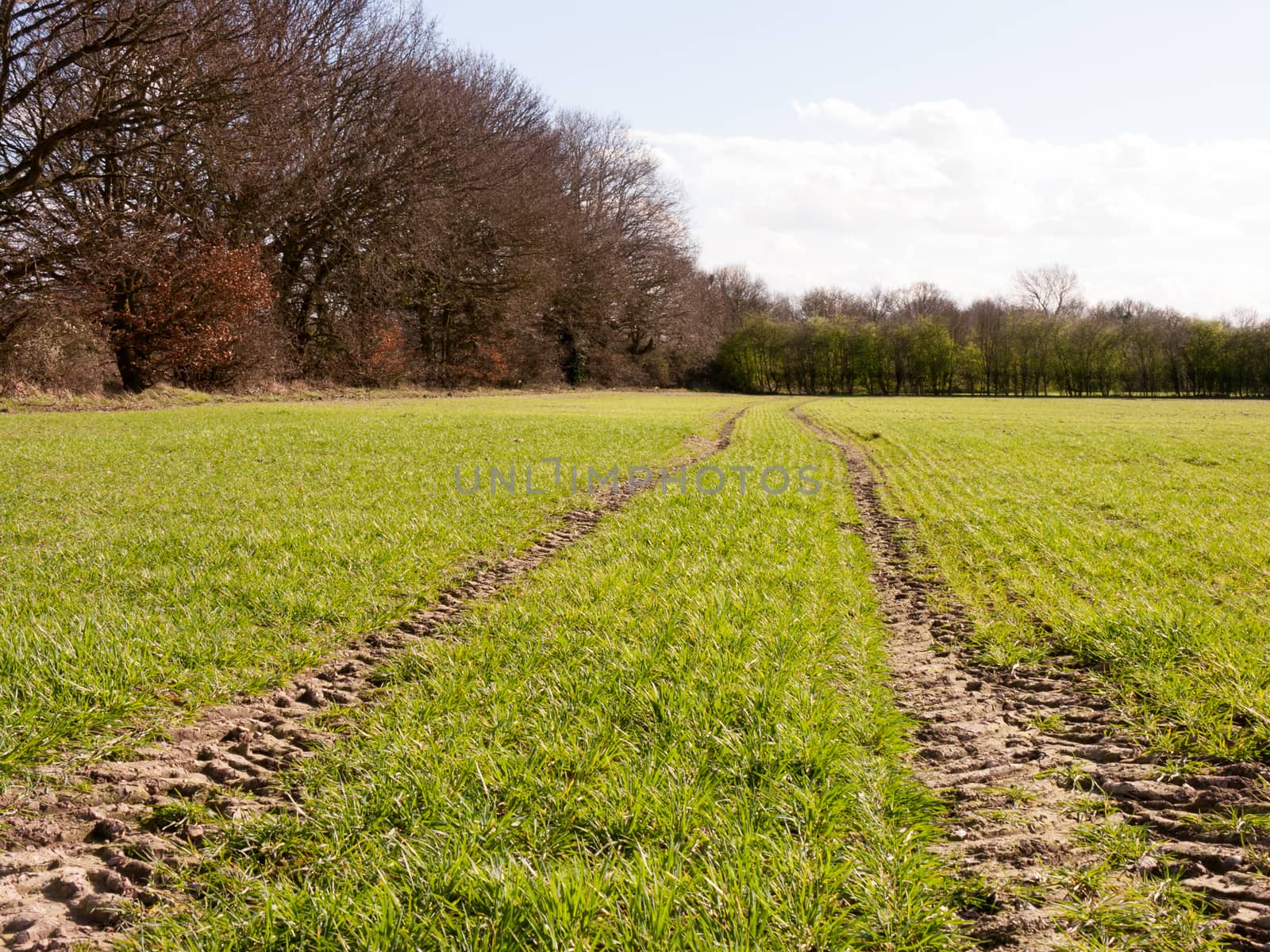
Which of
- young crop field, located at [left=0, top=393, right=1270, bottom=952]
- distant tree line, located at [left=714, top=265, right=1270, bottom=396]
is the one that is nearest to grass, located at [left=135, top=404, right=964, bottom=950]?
young crop field, located at [left=0, top=393, right=1270, bottom=952]

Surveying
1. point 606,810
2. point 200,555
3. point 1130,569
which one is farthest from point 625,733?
point 1130,569

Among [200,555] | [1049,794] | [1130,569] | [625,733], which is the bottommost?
[1049,794]

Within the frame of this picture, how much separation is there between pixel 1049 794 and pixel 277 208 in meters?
35.2

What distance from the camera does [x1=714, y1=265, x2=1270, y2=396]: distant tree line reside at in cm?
6656

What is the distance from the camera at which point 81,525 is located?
280 inches

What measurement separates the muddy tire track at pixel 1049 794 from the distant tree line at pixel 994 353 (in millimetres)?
75130

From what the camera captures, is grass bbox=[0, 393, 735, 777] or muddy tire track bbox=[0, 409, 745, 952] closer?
muddy tire track bbox=[0, 409, 745, 952]

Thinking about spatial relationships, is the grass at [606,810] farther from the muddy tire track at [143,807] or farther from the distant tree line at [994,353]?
the distant tree line at [994,353]

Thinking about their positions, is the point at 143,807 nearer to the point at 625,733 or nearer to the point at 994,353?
the point at 625,733

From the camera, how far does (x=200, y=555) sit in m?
6.08

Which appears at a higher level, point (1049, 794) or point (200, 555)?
point (200, 555)

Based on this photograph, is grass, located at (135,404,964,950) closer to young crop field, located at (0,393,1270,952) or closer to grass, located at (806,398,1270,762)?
young crop field, located at (0,393,1270,952)

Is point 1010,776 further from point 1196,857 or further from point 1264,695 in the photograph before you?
point 1264,695

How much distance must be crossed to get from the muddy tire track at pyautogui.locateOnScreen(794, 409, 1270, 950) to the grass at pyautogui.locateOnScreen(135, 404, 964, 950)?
0.67 ft
